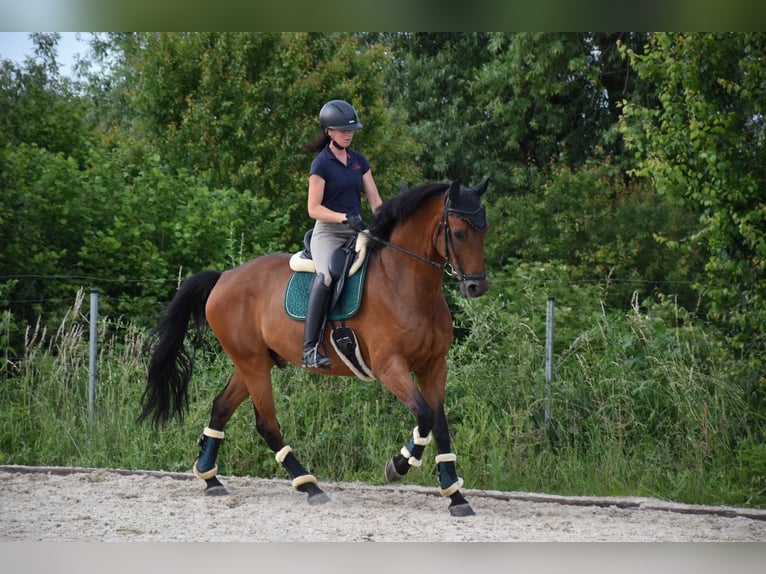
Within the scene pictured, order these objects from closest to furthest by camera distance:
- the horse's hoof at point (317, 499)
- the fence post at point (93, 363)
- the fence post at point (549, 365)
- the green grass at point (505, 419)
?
the horse's hoof at point (317, 499) < the green grass at point (505, 419) < the fence post at point (549, 365) < the fence post at point (93, 363)

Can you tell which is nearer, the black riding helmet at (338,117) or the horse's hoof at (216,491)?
the black riding helmet at (338,117)

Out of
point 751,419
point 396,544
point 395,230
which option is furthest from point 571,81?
point 396,544

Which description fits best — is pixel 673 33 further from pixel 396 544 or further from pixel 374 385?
pixel 396 544

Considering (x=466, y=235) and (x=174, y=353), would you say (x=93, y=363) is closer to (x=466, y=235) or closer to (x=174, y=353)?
(x=174, y=353)

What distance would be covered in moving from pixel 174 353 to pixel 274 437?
39.3 inches

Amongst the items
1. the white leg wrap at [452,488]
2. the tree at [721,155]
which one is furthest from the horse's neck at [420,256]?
the tree at [721,155]

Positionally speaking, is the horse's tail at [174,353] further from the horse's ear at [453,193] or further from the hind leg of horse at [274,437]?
the horse's ear at [453,193]

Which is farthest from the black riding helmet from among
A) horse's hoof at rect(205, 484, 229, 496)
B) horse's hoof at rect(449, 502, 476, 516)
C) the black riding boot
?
horse's hoof at rect(205, 484, 229, 496)

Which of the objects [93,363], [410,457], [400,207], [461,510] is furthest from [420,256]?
[93,363]

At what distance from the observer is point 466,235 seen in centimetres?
578

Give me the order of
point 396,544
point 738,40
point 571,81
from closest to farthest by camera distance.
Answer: point 396,544 → point 738,40 → point 571,81

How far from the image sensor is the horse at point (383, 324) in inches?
232

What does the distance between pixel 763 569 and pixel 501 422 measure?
95.1 inches

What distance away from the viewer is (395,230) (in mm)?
6219
